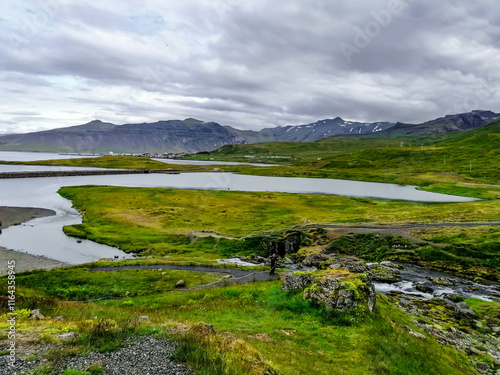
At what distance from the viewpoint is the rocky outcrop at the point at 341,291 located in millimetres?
25109

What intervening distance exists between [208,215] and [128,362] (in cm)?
8425

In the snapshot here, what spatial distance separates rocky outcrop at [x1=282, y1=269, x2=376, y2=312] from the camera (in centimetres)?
2511

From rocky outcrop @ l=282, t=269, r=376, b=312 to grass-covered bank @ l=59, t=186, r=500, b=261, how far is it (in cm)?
3339

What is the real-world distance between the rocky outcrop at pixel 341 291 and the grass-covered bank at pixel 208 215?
33394mm

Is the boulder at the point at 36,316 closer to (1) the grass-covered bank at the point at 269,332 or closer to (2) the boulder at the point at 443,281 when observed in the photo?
(1) the grass-covered bank at the point at 269,332

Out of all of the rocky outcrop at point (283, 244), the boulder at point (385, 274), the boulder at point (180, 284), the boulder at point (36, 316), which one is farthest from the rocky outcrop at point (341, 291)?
the rocky outcrop at point (283, 244)

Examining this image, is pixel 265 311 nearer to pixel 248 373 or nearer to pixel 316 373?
pixel 316 373

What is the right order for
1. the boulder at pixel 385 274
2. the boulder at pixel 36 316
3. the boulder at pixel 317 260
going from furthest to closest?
1. the boulder at pixel 317 260
2. the boulder at pixel 385 274
3. the boulder at pixel 36 316

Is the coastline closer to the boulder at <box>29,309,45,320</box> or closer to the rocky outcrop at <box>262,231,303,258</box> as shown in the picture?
the boulder at <box>29,309,45,320</box>

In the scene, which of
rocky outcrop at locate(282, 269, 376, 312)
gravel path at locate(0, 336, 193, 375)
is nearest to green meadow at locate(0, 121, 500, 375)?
gravel path at locate(0, 336, 193, 375)

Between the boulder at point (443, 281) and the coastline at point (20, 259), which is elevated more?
the coastline at point (20, 259)

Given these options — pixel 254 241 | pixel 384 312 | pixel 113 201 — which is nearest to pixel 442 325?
pixel 384 312

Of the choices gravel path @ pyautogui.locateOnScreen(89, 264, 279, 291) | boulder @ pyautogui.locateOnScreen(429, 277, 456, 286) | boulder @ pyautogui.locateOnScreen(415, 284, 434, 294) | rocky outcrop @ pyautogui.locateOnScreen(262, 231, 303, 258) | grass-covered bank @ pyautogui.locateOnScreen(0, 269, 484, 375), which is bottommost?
rocky outcrop @ pyautogui.locateOnScreen(262, 231, 303, 258)

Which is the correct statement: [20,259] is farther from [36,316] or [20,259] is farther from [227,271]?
[36,316]
